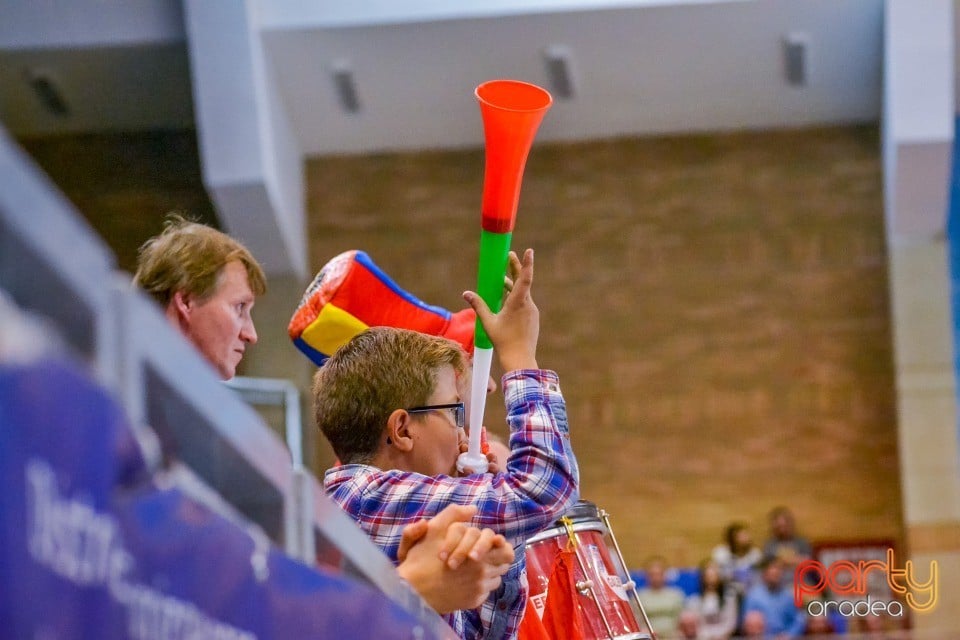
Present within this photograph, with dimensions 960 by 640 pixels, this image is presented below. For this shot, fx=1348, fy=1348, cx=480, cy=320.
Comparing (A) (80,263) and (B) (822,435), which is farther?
(B) (822,435)

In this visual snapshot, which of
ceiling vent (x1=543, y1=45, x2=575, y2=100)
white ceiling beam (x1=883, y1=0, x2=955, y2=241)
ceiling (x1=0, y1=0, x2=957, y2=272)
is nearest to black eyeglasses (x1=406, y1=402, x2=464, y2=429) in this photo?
ceiling (x1=0, y1=0, x2=957, y2=272)

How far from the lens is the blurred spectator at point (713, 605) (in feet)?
27.6

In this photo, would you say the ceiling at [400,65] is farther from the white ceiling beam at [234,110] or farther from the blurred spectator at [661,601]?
the blurred spectator at [661,601]

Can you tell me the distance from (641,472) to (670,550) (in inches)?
24.0

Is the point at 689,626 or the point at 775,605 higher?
the point at 775,605

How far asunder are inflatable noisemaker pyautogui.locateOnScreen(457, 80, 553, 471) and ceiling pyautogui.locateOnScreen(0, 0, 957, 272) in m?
6.46

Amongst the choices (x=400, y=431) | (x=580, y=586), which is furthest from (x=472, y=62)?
(x=400, y=431)

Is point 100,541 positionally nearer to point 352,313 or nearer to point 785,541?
point 352,313

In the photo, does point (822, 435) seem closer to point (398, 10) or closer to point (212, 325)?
point (398, 10)

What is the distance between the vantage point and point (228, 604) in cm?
116

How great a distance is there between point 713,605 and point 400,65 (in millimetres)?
4205

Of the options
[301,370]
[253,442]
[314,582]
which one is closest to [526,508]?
[314,582]

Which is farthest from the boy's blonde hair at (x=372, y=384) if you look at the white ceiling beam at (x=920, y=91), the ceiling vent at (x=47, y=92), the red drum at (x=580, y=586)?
the ceiling vent at (x=47, y=92)

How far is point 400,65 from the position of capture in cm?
937
